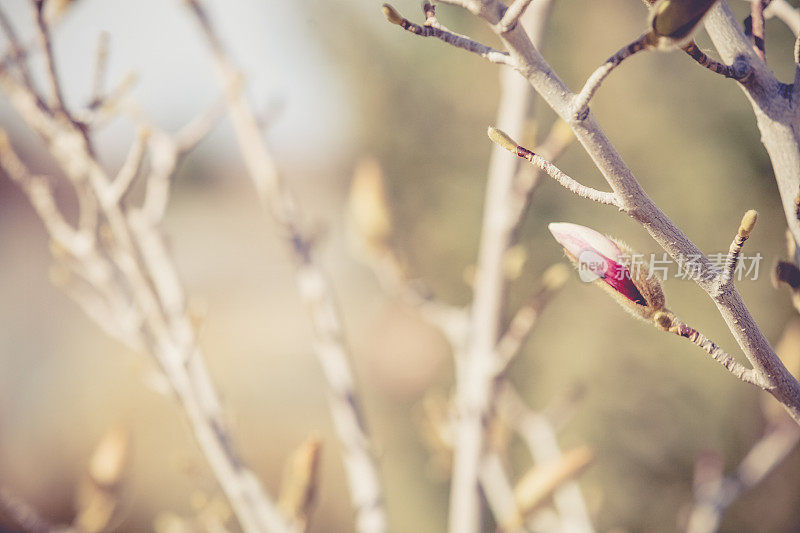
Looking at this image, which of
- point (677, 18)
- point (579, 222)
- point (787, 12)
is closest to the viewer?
point (677, 18)

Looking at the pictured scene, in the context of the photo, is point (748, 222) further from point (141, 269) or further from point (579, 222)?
point (579, 222)

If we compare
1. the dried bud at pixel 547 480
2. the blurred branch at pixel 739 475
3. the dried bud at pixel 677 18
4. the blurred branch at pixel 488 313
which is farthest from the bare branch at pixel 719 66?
the blurred branch at pixel 739 475

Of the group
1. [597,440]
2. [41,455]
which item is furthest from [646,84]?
[41,455]

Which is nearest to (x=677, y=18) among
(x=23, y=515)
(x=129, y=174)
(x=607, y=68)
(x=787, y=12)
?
(x=607, y=68)

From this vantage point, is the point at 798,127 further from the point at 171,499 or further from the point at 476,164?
the point at 171,499

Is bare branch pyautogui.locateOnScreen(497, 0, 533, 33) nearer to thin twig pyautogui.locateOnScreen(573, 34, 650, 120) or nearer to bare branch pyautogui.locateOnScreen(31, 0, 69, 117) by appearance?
thin twig pyautogui.locateOnScreen(573, 34, 650, 120)

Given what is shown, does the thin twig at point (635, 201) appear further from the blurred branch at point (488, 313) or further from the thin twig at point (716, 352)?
the blurred branch at point (488, 313)
